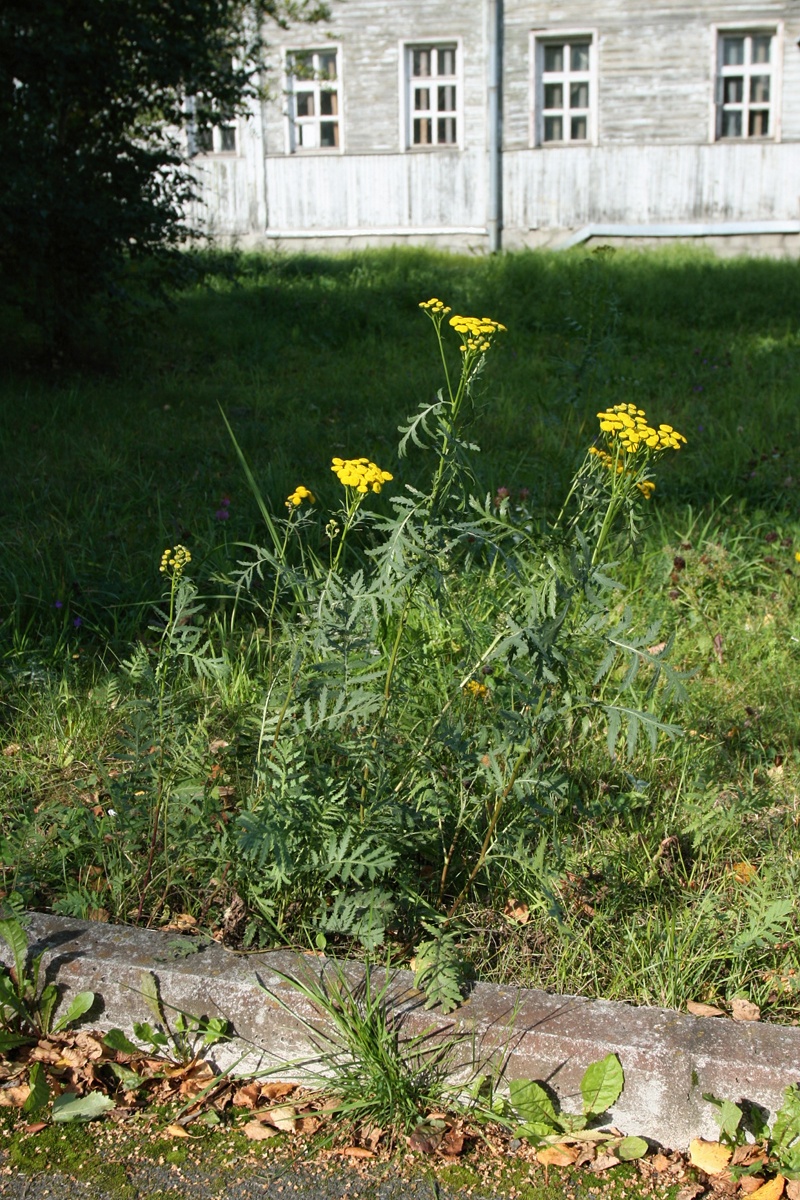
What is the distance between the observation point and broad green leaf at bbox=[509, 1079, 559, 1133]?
216cm

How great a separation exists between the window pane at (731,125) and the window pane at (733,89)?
0.60ft

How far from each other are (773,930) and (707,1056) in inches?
17.1

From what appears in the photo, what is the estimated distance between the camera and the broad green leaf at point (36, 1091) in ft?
7.20

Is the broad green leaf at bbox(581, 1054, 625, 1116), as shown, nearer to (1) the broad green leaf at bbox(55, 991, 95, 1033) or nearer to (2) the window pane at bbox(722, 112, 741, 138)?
(1) the broad green leaf at bbox(55, 991, 95, 1033)

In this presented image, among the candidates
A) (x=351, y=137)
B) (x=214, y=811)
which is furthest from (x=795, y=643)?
(x=351, y=137)

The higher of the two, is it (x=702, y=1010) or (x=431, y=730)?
(x=431, y=730)

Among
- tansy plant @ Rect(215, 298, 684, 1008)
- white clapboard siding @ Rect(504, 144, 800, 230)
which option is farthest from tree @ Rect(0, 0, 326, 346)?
white clapboard siding @ Rect(504, 144, 800, 230)

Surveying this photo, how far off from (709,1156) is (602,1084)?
23cm

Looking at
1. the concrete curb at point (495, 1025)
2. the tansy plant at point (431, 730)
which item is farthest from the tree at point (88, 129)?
the concrete curb at point (495, 1025)

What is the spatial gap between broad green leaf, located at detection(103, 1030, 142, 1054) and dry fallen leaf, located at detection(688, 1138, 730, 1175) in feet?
3.83

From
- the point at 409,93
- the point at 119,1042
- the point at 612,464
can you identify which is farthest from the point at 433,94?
the point at 119,1042

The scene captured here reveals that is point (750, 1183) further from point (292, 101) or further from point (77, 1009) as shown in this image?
point (292, 101)

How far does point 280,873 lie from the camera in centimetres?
235

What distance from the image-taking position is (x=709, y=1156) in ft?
6.84
